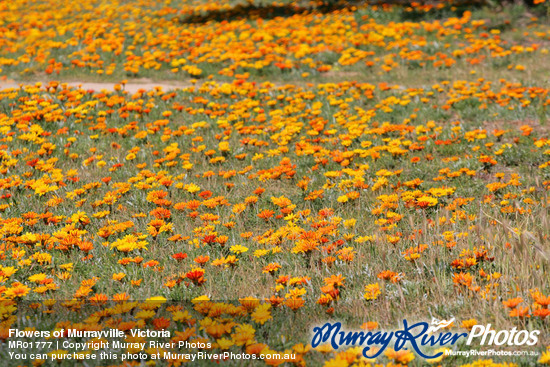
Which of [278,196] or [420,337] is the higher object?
[420,337]

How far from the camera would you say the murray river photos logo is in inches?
110

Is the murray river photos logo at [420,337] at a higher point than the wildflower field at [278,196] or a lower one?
higher

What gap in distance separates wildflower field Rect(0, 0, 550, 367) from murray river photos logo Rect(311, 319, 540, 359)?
8 centimetres

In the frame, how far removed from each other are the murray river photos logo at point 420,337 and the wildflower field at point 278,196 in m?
0.08

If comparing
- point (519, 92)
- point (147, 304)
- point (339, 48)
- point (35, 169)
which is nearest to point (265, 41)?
point (339, 48)

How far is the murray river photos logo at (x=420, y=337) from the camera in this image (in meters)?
2.79

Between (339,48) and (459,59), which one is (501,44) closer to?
(459,59)

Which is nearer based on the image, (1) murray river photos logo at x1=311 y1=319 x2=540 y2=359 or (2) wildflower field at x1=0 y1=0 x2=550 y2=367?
(1) murray river photos logo at x1=311 y1=319 x2=540 y2=359

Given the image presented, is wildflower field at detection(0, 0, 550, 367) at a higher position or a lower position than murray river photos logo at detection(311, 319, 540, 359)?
lower

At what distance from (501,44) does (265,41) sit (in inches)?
211

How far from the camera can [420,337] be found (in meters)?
2.89

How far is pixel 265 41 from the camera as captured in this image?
12.5 m

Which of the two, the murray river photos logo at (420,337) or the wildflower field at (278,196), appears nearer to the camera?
the murray river photos logo at (420,337)

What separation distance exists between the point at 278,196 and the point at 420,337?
8.96 ft
